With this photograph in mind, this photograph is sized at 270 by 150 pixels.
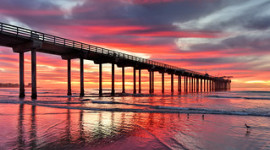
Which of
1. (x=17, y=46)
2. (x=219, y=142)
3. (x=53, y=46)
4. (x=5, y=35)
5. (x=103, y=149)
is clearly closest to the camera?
(x=103, y=149)

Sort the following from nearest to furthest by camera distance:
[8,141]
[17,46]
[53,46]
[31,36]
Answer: [8,141]
[31,36]
[17,46]
[53,46]

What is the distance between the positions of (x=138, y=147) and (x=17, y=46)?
23.8 m

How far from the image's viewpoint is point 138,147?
4.89 meters

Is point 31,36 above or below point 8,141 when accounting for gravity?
above

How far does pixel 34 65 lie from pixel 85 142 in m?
20.3

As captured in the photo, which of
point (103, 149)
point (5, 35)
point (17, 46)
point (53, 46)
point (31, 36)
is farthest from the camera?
point (53, 46)

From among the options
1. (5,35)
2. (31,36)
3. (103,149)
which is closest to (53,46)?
(31,36)

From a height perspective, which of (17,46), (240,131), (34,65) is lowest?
(240,131)

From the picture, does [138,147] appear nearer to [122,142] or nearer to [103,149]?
[122,142]

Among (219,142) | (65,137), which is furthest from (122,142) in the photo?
(219,142)

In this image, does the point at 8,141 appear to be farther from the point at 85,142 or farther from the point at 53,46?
the point at 53,46

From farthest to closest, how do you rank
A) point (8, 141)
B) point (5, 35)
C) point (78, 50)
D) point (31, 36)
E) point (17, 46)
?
point (78, 50), point (17, 46), point (31, 36), point (5, 35), point (8, 141)

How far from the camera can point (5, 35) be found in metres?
19.2

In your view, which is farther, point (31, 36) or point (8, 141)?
point (31, 36)
